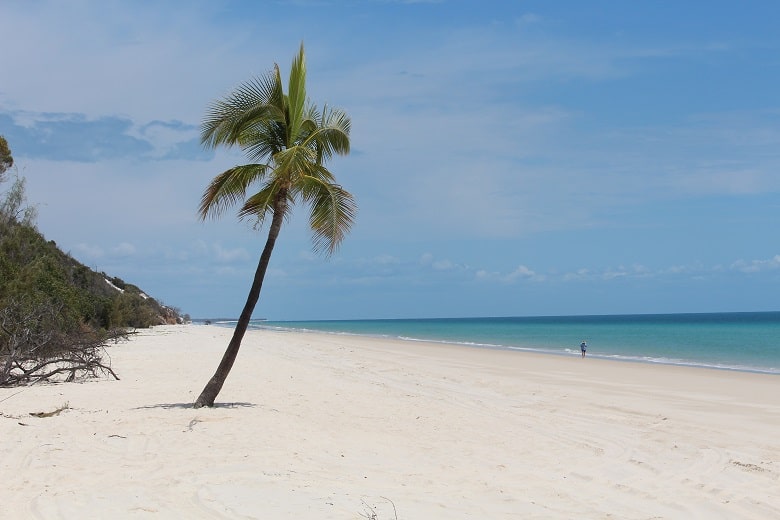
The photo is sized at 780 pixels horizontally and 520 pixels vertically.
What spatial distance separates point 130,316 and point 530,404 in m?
31.2

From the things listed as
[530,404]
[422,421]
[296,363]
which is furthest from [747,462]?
[296,363]

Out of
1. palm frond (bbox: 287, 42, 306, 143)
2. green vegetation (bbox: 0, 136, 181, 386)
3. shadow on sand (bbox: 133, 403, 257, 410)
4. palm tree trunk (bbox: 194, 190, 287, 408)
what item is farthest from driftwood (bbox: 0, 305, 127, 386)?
palm frond (bbox: 287, 42, 306, 143)

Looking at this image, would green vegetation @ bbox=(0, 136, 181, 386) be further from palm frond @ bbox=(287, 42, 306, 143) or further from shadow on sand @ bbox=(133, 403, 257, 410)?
palm frond @ bbox=(287, 42, 306, 143)

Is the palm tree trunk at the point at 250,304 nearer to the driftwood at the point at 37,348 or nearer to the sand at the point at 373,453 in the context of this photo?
the sand at the point at 373,453

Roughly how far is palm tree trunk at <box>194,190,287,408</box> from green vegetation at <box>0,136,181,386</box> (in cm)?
418

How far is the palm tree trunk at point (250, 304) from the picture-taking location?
35.4ft

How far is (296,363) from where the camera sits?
2194 cm

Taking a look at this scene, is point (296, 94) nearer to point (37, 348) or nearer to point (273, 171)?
point (273, 171)

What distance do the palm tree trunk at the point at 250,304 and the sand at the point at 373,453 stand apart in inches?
14.4

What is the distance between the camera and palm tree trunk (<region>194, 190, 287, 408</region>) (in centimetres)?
1079

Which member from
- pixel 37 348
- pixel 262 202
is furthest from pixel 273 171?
pixel 37 348

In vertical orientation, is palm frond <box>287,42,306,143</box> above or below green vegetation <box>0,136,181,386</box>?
above

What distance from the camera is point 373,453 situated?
8242mm

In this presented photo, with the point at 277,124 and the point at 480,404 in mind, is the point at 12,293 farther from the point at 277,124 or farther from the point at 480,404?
the point at 480,404
